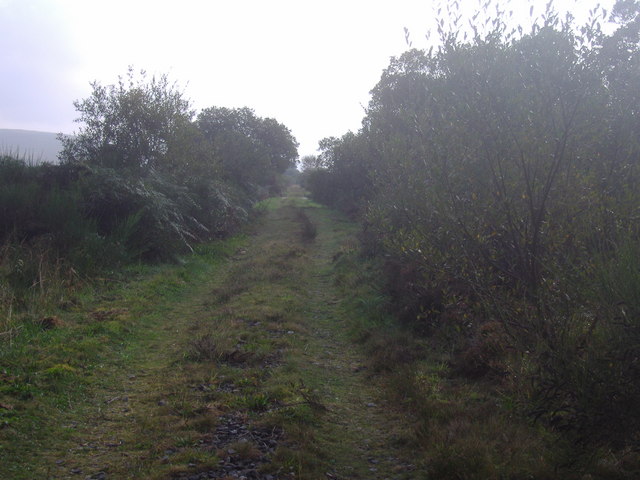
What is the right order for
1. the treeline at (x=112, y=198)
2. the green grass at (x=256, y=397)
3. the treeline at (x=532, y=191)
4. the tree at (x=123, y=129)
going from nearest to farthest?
the treeline at (x=532, y=191) → the green grass at (x=256, y=397) → the treeline at (x=112, y=198) → the tree at (x=123, y=129)

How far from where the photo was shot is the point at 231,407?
20.5ft

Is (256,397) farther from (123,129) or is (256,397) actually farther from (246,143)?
(246,143)

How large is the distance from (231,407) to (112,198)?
11220 mm

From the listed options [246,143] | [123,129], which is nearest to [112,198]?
[123,129]

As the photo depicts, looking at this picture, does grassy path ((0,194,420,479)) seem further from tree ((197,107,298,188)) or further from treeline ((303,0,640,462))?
tree ((197,107,298,188))

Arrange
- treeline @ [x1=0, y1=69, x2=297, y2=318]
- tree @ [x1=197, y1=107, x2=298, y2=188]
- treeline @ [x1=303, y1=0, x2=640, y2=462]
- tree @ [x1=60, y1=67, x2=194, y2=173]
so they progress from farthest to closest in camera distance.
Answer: tree @ [x1=197, y1=107, x2=298, y2=188] → tree @ [x1=60, y1=67, x2=194, y2=173] → treeline @ [x1=0, y1=69, x2=297, y2=318] → treeline @ [x1=303, y1=0, x2=640, y2=462]

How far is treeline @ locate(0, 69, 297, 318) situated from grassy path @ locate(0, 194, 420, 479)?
7.99 feet

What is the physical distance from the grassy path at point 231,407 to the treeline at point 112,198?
243cm

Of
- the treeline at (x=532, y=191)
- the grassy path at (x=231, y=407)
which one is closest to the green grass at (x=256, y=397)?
the grassy path at (x=231, y=407)

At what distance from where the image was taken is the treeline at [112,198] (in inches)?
481

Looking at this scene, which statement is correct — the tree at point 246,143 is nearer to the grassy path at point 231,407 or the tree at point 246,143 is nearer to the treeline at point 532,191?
the grassy path at point 231,407

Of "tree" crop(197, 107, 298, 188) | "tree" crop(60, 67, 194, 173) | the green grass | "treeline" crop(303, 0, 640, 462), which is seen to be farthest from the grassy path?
"tree" crop(197, 107, 298, 188)

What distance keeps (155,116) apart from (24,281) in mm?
11591

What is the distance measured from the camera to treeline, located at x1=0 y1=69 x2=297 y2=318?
40.1 ft
